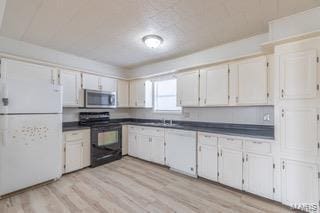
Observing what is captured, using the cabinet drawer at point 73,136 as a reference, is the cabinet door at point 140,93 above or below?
above

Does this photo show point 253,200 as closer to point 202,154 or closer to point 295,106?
point 202,154

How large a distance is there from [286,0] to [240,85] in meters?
1.28

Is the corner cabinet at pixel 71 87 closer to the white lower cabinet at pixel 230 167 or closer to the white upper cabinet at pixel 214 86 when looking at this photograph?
the white upper cabinet at pixel 214 86

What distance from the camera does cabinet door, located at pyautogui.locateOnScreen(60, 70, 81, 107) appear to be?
348cm

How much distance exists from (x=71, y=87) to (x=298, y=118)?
4.05 m

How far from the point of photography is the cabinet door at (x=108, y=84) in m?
4.24

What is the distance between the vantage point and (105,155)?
12.8ft

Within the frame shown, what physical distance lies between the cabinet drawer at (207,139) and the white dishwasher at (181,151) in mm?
122

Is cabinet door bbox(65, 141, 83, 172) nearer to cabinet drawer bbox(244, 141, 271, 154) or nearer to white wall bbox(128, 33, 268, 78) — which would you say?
white wall bbox(128, 33, 268, 78)

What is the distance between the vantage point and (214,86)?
10.4ft

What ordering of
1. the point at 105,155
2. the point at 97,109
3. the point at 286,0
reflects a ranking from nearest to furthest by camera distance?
the point at 286,0 → the point at 105,155 → the point at 97,109

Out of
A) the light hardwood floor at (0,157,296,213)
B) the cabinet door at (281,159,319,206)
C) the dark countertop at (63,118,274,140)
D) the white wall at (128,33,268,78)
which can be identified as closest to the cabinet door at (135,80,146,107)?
the white wall at (128,33,268,78)

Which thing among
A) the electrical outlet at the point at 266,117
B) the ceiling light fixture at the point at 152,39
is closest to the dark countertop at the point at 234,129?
the electrical outlet at the point at 266,117

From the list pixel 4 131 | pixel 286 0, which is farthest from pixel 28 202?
pixel 286 0
